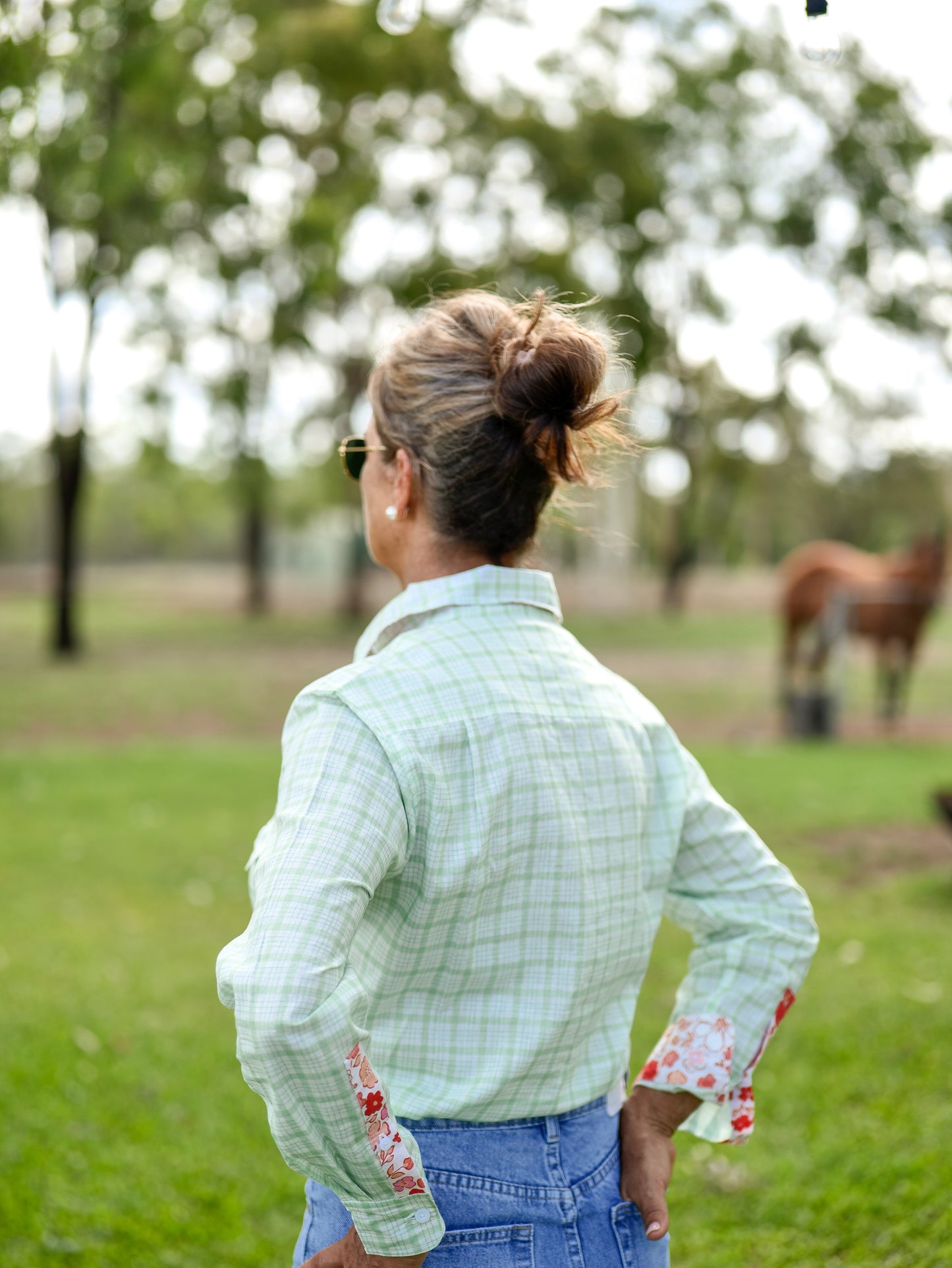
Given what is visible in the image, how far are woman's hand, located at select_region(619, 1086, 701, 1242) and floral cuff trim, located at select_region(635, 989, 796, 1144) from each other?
2 cm

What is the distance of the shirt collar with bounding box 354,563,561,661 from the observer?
150 cm

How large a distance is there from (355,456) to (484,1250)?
942 millimetres

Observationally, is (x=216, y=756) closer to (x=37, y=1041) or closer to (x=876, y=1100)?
(x=37, y=1041)

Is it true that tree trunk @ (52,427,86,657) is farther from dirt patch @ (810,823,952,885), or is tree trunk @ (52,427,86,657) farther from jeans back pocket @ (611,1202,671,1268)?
jeans back pocket @ (611,1202,671,1268)

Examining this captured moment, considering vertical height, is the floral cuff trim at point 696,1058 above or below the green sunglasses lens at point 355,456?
below

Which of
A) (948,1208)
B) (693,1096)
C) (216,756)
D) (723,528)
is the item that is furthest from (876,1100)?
(723,528)

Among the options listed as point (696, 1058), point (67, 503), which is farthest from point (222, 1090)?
point (67, 503)

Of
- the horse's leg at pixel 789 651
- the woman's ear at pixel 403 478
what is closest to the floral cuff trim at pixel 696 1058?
the woman's ear at pixel 403 478

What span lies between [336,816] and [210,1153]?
2855 millimetres

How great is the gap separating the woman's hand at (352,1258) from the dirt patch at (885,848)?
5860 millimetres

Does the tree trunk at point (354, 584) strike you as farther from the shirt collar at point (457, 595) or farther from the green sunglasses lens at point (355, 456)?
the shirt collar at point (457, 595)

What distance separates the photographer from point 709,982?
1.69 meters

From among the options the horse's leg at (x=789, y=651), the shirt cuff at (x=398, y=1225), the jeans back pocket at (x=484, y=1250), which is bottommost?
the horse's leg at (x=789, y=651)

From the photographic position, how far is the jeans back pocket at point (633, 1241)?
1.48 metres
